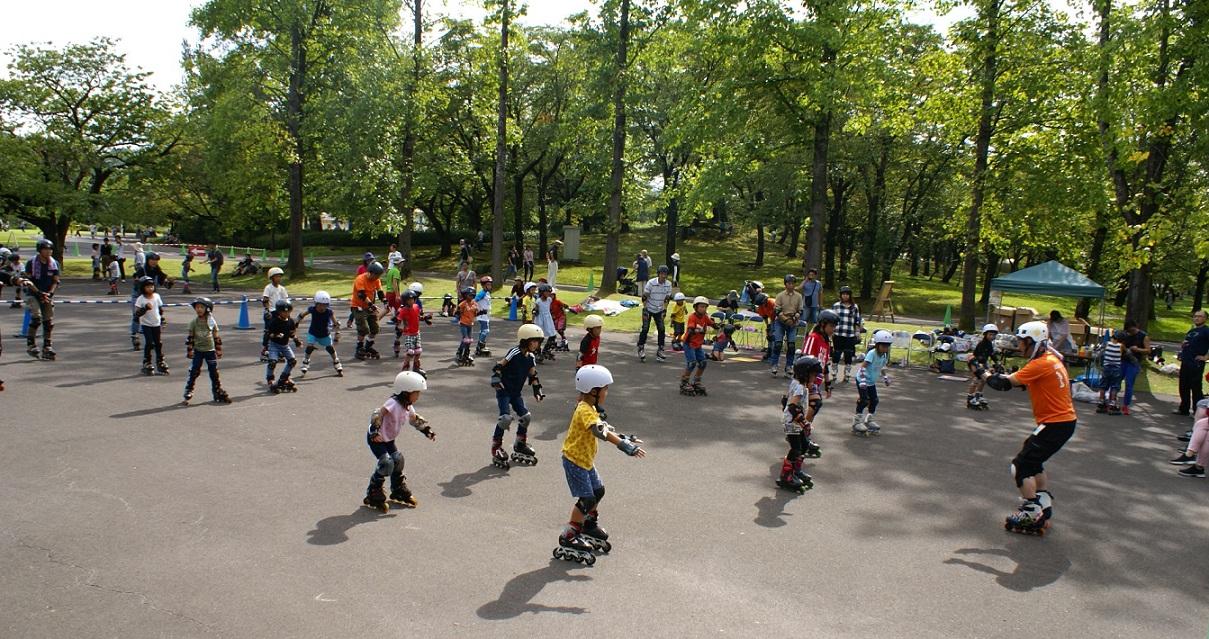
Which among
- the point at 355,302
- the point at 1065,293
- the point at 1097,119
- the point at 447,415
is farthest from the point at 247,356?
the point at 1097,119

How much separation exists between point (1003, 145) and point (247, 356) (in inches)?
800

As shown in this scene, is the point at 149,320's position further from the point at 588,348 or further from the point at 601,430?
the point at 601,430

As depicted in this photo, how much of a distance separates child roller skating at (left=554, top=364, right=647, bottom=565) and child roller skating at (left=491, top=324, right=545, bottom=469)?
7.39ft

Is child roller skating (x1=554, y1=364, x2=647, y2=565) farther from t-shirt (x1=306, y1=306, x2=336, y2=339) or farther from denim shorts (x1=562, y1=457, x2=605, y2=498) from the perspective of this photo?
t-shirt (x1=306, y1=306, x2=336, y2=339)

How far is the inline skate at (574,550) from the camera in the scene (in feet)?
20.6

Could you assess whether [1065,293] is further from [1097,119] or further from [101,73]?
[101,73]

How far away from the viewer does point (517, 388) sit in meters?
8.76

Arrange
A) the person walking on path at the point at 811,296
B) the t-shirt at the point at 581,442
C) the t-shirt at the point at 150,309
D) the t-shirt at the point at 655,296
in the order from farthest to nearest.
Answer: the t-shirt at the point at 655,296, the person walking on path at the point at 811,296, the t-shirt at the point at 150,309, the t-shirt at the point at 581,442

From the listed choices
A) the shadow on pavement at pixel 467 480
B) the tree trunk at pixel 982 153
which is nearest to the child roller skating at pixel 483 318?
the shadow on pavement at pixel 467 480

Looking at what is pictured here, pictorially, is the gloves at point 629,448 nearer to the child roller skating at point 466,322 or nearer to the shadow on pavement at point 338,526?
the shadow on pavement at point 338,526

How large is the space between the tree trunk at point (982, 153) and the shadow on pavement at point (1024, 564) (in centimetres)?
1623

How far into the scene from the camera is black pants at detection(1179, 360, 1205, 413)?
12.8 m

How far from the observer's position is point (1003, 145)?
21344 mm

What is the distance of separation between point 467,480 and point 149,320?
7.89 meters
